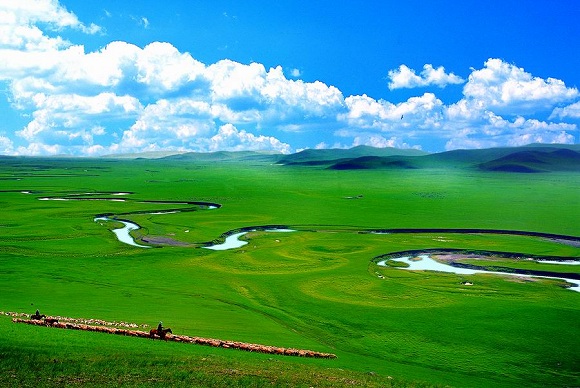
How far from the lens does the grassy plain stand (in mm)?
25109

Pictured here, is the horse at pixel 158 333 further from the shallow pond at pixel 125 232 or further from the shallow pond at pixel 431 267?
the shallow pond at pixel 125 232

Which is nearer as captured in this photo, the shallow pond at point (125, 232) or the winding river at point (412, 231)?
the winding river at point (412, 231)

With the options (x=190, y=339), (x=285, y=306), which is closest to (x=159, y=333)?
(x=190, y=339)

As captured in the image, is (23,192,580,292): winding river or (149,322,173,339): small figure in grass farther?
(23,192,580,292): winding river

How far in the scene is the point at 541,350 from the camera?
33281 mm

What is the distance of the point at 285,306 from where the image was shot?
42.0 m

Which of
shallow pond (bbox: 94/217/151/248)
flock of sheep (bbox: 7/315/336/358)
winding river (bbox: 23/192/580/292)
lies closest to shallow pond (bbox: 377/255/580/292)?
winding river (bbox: 23/192/580/292)

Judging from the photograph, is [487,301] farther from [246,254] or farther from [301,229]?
[301,229]

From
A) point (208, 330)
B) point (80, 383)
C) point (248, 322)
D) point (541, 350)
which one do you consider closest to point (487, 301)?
point (541, 350)

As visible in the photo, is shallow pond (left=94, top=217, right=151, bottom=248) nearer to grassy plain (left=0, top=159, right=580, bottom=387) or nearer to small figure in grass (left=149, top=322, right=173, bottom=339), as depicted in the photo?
grassy plain (left=0, top=159, right=580, bottom=387)

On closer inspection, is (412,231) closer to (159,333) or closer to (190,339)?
(190,339)

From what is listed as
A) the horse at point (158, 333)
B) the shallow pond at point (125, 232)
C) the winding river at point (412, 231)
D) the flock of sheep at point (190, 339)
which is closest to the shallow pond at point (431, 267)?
the winding river at point (412, 231)

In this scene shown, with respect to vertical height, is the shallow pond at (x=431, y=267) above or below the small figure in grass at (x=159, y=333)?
below

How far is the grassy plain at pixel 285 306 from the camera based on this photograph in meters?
25.1
